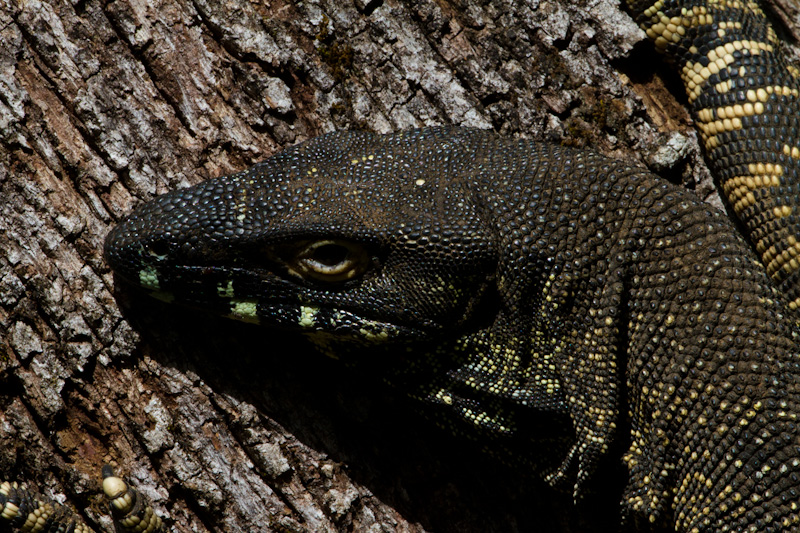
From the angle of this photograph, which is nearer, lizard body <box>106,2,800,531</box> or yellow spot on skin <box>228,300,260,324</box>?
lizard body <box>106,2,800,531</box>

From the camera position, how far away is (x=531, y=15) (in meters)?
5.50

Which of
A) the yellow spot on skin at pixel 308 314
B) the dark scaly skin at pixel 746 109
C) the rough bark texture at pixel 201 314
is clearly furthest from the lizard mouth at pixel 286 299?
the dark scaly skin at pixel 746 109

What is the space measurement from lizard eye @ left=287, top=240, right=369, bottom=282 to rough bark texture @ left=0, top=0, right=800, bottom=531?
0.73 m

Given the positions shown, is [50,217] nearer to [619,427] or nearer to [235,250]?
[235,250]

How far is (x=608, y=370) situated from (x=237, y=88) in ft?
9.97

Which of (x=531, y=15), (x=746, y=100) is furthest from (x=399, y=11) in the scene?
(x=746, y=100)

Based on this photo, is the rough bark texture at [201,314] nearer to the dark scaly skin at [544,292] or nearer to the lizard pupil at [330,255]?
the dark scaly skin at [544,292]

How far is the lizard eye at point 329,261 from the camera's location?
4.12 m

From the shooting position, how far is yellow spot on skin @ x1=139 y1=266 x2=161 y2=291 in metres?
4.22

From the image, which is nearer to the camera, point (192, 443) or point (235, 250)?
point (235, 250)

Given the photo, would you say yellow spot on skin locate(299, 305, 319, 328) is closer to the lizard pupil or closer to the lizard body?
the lizard body

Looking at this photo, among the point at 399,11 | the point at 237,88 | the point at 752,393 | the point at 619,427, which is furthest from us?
the point at 399,11

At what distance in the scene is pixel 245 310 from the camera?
430 centimetres

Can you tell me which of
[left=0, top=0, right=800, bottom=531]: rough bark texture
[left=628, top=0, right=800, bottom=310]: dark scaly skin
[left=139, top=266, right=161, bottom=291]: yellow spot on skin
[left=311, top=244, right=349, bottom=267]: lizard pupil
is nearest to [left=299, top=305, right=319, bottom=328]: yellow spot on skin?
[left=311, top=244, right=349, bottom=267]: lizard pupil
